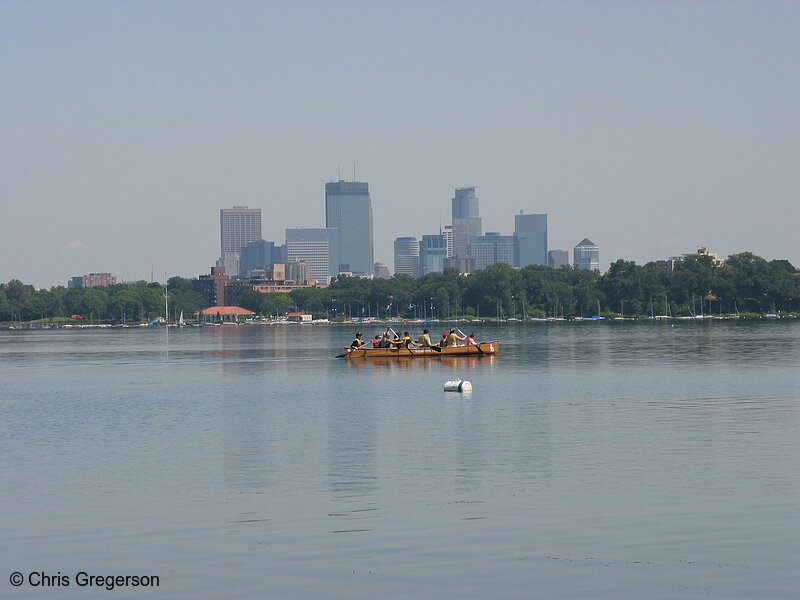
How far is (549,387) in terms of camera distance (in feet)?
181

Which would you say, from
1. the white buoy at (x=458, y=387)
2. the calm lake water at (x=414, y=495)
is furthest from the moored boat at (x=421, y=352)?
the calm lake water at (x=414, y=495)

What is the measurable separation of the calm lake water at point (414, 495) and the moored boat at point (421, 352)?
32627 millimetres

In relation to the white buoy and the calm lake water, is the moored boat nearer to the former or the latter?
the white buoy

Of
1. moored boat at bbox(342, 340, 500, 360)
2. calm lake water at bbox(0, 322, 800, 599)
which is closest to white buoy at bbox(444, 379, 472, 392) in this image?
calm lake water at bbox(0, 322, 800, 599)

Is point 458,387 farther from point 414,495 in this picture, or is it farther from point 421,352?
point 421,352

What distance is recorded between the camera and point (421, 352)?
8350cm

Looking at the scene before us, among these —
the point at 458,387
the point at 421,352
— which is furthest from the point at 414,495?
the point at 421,352

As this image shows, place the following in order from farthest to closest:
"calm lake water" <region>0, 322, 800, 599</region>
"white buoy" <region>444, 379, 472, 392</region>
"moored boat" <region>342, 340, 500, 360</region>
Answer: "moored boat" <region>342, 340, 500, 360</region>, "white buoy" <region>444, 379, 472, 392</region>, "calm lake water" <region>0, 322, 800, 599</region>

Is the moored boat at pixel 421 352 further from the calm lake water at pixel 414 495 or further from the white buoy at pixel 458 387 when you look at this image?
the calm lake water at pixel 414 495

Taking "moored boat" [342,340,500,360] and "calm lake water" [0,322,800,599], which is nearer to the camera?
"calm lake water" [0,322,800,599]

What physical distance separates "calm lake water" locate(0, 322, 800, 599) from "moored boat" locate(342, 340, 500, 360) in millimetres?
32627

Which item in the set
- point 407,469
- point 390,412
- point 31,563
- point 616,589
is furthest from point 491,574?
point 390,412

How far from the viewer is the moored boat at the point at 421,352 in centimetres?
8381

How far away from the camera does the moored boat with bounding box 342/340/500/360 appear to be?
83.8 meters
